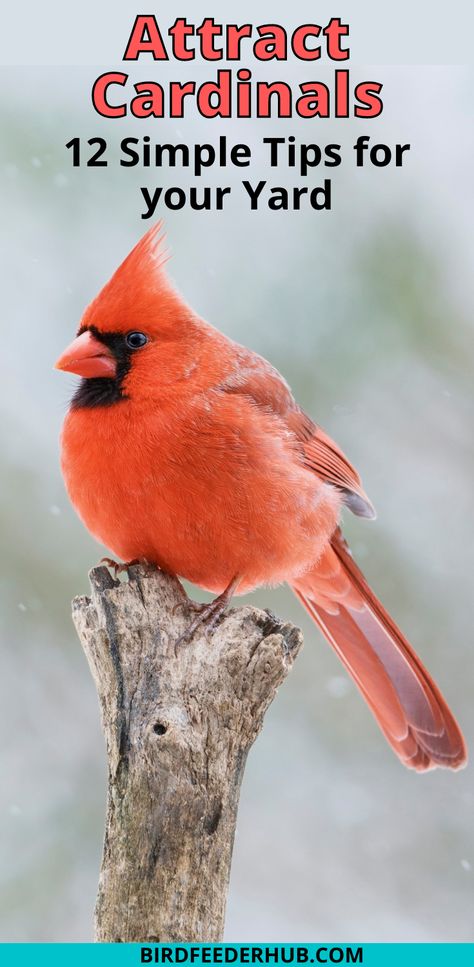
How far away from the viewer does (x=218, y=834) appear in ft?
6.87

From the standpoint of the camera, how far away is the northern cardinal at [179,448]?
2.36m

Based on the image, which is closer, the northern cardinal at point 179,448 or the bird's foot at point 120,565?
the northern cardinal at point 179,448

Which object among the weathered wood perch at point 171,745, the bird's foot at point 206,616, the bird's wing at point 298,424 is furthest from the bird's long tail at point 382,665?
the weathered wood perch at point 171,745

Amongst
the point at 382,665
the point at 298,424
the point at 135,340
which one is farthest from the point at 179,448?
the point at 382,665

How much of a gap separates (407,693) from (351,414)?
3.57 ft

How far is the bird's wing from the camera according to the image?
2598mm

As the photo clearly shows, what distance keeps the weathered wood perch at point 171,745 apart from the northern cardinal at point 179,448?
160mm

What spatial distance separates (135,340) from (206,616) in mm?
602

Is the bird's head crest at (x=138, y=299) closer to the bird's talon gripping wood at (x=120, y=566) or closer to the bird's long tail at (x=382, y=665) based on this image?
the bird's talon gripping wood at (x=120, y=566)

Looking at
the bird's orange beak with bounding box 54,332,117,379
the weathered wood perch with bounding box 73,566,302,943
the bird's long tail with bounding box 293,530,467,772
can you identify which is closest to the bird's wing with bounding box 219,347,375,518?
the bird's long tail with bounding box 293,530,467,772

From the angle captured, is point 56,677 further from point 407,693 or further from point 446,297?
point 446,297

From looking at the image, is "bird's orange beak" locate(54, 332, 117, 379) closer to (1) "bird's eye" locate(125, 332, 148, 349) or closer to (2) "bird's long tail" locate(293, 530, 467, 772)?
(1) "bird's eye" locate(125, 332, 148, 349)

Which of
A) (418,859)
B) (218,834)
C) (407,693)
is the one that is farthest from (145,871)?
(418,859)

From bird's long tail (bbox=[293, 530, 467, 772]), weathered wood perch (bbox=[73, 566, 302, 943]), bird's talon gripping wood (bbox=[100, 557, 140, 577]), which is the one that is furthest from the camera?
bird's long tail (bbox=[293, 530, 467, 772])
